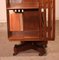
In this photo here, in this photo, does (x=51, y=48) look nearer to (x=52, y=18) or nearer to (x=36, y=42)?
(x=36, y=42)

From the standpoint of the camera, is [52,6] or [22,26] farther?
[22,26]

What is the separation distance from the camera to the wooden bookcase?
8.46ft

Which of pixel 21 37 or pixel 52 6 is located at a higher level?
pixel 52 6

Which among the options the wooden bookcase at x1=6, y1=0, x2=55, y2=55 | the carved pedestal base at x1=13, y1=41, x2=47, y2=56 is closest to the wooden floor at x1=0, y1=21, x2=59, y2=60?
the carved pedestal base at x1=13, y1=41, x2=47, y2=56

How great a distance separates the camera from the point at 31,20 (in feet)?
8.96

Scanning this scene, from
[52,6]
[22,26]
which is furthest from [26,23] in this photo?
[52,6]

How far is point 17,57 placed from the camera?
270cm

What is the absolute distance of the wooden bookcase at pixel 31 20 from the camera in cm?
258

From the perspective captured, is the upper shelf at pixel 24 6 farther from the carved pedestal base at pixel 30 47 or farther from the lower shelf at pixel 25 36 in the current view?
the carved pedestal base at pixel 30 47

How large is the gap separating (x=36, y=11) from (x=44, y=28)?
0.97 ft

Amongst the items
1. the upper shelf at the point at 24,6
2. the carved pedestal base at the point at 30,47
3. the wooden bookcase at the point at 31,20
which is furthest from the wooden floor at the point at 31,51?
the upper shelf at the point at 24,6

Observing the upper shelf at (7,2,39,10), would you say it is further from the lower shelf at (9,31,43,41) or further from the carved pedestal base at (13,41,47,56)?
the carved pedestal base at (13,41,47,56)

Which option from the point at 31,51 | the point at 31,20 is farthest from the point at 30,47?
the point at 31,20

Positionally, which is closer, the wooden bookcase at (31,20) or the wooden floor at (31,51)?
the wooden bookcase at (31,20)
